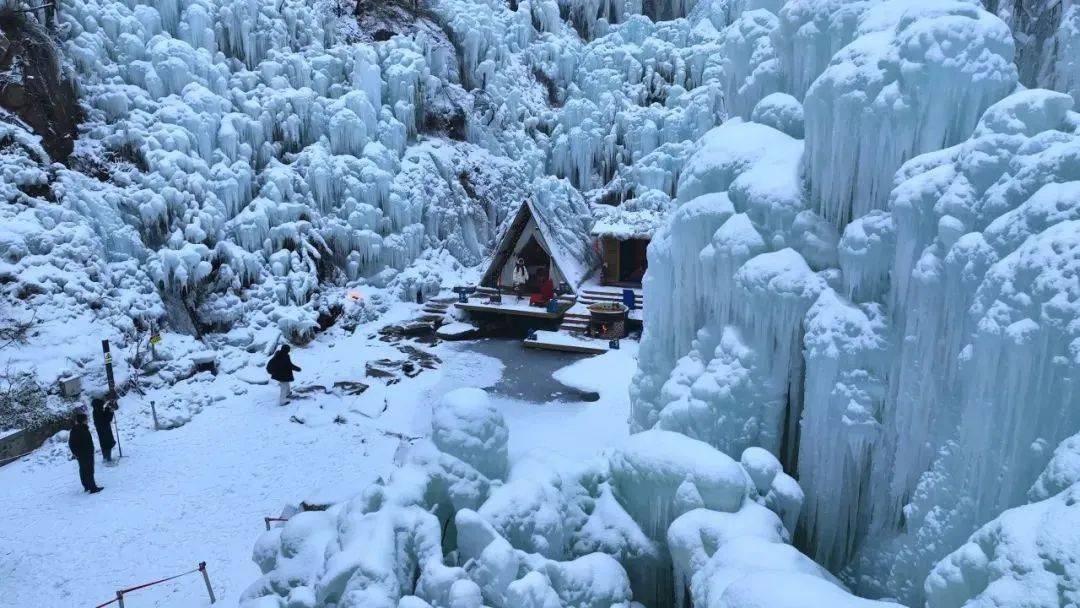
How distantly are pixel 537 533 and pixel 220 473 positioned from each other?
6670 mm

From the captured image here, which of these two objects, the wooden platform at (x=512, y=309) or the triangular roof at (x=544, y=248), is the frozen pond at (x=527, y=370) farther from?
the triangular roof at (x=544, y=248)

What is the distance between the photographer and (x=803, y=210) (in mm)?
7121

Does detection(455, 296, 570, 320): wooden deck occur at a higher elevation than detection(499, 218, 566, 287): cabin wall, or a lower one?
lower

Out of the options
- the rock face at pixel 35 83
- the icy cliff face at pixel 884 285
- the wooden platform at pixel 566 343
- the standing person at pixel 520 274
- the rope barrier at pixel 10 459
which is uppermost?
the rock face at pixel 35 83

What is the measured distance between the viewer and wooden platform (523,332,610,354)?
54.3ft

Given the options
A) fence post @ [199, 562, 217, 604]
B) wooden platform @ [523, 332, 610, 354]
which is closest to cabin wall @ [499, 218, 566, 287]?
wooden platform @ [523, 332, 610, 354]

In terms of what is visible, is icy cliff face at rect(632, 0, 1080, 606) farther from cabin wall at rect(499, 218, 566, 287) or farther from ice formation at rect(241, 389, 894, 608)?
cabin wall at rect(499, 218, 566, 287)

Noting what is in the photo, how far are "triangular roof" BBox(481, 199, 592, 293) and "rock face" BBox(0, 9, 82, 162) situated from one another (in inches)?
462

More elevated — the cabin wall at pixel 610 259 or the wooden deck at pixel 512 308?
the cabin wall at pixel 610 259

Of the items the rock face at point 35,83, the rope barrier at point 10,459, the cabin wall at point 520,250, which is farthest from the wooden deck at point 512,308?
the rock face at point 35,83

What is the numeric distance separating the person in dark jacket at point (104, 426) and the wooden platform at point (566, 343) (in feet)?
32.1

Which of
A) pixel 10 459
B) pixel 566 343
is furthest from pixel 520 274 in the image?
pixel 10 459

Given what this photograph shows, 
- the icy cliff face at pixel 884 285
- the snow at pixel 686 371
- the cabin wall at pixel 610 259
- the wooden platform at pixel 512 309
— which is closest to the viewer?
the icy cliff face at pixel 884 285

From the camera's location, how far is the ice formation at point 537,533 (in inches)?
236
